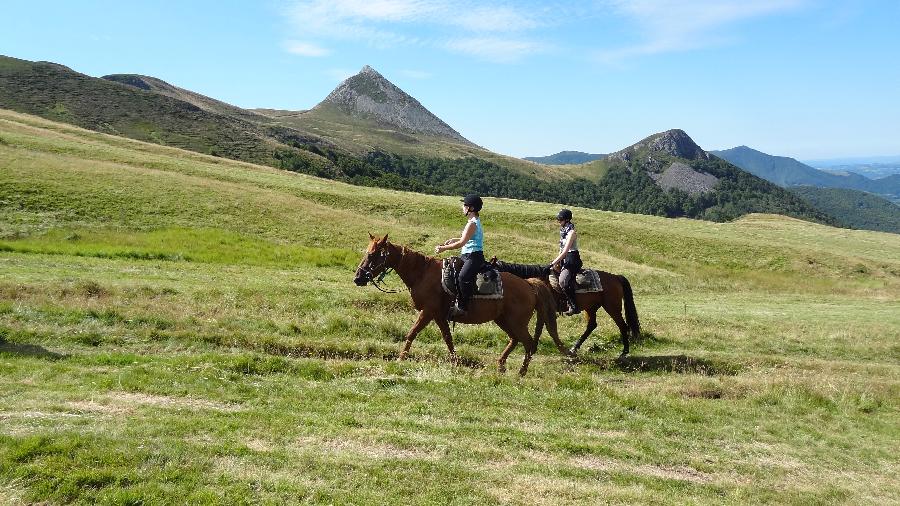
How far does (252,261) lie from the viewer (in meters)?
28.8

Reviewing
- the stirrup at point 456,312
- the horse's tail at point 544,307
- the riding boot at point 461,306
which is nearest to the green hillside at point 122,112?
the horse's tail at point 544,307

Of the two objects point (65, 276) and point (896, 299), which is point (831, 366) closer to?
point (896, 299)

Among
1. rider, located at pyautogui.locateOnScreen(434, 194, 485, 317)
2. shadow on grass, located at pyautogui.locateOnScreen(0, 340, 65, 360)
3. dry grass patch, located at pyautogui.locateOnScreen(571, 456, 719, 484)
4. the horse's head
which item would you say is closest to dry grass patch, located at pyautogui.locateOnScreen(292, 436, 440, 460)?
dry grass patch, located at pyautogui.locateOnScreen(571, 456, 719, 484)

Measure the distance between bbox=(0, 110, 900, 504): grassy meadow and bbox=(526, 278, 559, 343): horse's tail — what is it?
937mm

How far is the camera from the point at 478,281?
539 inches

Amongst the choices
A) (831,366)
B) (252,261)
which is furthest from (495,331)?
(252,261)

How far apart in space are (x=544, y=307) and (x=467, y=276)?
2.68m

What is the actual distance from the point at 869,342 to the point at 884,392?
7905 mm

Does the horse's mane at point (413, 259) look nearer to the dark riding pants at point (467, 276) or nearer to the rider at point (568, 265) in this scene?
the dark riding pants at point (467, 276)

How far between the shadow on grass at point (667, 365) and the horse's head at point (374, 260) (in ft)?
19.2

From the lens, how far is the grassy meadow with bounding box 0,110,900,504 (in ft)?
23.1

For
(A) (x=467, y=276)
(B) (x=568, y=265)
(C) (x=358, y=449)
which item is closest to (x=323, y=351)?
(A) (x=467, y=276)

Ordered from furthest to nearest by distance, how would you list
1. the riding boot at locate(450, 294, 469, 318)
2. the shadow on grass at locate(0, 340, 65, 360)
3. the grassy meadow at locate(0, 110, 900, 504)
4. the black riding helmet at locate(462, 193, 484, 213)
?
the riding boot at locate(450, 294, 469, 318) → the black riding helmet at locate(462, 193, 484, 213) → the shadow on grass at locate(0, 340, 65, 360) → the grassy meadow at locate(0, 110, 900, 504)

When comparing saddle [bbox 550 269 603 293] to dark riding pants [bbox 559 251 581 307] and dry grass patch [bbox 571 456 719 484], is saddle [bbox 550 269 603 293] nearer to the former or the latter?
dark riding pants [bbox 559 251 581 307]
